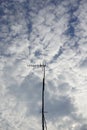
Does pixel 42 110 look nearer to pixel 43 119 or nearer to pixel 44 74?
pixel 43 119

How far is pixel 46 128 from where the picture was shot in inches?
2435

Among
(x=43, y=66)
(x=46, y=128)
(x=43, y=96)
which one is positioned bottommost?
(x=46, y=128)

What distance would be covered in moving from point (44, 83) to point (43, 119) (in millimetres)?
6148

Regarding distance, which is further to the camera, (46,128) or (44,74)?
(44,74)

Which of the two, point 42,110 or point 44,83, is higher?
point 44,83

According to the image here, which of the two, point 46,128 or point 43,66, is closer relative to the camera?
point 46,128

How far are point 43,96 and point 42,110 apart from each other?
261 cm

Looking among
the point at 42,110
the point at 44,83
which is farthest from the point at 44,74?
the point at 42,110

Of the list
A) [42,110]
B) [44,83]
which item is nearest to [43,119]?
[42,110]

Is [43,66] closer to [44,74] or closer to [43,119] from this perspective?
[44,74]

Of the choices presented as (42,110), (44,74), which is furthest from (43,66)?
(42,110)

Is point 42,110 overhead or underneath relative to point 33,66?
underneath

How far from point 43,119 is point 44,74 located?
7.69m

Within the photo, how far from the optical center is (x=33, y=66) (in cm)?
6650
